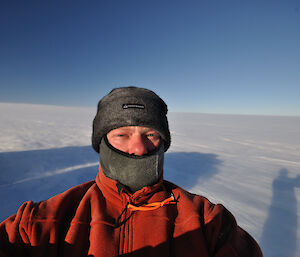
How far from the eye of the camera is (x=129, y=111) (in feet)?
3.97

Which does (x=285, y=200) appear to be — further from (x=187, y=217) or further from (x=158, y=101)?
(x=158, y=101)

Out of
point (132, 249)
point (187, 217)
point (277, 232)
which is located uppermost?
point (187, 217)

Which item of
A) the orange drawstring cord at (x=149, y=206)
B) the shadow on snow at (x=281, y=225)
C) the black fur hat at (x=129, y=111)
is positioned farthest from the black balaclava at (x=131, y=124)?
the shadow on snow at (x=281, y=225)

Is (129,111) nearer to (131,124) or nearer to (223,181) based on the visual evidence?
(131,124)

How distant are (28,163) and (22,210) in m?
4.30

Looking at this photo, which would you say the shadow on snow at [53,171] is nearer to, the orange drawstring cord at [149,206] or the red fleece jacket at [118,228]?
the red fleece jacket at [118,228]

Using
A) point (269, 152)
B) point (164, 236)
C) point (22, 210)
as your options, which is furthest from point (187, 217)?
point (269, 152)

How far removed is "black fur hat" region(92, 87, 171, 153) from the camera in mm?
1191

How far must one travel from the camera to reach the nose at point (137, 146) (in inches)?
43.1

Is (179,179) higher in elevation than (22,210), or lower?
lower

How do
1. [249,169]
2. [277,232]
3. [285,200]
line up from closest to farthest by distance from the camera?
1. [277,232]
2. [285,200]
3. [249,169]

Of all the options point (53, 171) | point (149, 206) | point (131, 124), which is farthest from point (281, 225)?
point (53, 171)

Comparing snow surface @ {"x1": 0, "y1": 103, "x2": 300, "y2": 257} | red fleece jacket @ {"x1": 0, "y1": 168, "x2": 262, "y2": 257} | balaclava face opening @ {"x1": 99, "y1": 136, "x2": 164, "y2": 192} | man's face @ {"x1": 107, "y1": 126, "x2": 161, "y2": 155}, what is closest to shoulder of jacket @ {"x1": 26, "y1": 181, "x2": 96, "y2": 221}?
red fleece jacket @ {"x1": 0, "y1": 168, "x2": 262, "y2": 257}

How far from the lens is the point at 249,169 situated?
4.56 m
